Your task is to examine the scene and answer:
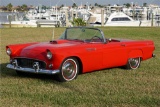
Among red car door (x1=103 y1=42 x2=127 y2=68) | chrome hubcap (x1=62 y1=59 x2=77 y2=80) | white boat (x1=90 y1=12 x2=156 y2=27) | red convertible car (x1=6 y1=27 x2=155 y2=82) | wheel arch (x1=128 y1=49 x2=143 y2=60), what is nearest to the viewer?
red convertible car (x1=6 y1=27 x2=155 y2=82)

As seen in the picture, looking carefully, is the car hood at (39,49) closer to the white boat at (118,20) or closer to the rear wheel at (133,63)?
the rear wheel at (133,63)

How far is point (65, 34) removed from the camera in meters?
7.81

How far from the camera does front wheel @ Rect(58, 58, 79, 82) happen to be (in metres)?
6.52

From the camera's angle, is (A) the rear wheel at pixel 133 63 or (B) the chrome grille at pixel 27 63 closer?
(B) the chrome grille at pixel 27 63

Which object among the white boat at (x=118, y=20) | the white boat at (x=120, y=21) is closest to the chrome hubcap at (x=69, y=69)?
the white boat at (x=120, y=21)

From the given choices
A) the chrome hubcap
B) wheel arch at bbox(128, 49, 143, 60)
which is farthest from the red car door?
the chrome hubcap

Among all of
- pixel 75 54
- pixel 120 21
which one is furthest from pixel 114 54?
pixel 120 21

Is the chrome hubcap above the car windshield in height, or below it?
below

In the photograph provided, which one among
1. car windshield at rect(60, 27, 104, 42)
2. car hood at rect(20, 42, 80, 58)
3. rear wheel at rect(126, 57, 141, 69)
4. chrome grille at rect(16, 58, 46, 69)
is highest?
car windshield at rect(60, 27, 104, 42)

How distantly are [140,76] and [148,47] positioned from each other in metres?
1.41

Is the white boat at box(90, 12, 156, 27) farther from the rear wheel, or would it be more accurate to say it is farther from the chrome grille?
the chrome grille

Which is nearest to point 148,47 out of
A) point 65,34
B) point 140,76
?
point 140,76

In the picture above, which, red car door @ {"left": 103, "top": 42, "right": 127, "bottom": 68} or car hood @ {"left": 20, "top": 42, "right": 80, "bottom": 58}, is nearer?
car hood @ {"left": 20, "top": 42, "right": 80, "bottom": 58}

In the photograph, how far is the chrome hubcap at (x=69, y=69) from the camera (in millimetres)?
6574
